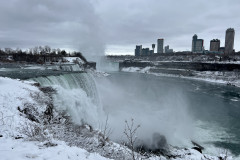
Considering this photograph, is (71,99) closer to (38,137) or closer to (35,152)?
(38,137)

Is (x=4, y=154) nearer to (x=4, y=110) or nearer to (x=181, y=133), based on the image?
(x=4, y=110)

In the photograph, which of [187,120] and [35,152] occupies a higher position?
[35,152]

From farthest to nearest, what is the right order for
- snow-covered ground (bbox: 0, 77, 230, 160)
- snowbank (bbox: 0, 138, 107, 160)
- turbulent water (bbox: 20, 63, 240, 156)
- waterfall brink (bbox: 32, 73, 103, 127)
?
1. turbulent water (bbox: 20, 63, 240, 156)
2. waterfall brink (bbox: 32, 73, 103, 127)
3. snow-covered ground (bbox: 0, 77, 230, 160)
4. snowbank (bbox: 0, 138, 107, 160)

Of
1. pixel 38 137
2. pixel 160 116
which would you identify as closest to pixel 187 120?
pixel 160 116

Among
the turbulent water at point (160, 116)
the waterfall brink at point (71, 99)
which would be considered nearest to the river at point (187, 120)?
the turbulent water at point (160, 116)

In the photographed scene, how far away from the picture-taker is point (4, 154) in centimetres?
379

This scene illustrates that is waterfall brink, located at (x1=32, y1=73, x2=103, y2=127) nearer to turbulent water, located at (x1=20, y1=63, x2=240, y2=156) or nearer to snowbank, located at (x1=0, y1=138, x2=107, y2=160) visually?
turbulent water, located at (x1=20, y1=63, x2=240, y2=156)

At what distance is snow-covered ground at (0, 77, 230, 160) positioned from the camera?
4.24 m

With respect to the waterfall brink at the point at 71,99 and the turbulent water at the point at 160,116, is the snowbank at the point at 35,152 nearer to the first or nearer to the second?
the waterfall brink at the point at 71,99

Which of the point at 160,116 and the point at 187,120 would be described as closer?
the point at 187,120

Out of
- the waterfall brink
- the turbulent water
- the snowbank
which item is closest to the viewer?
the snowbank

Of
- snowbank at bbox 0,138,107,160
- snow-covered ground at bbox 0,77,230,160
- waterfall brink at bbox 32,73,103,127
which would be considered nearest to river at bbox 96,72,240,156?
waterfall brink at bbox 32,73,103,127

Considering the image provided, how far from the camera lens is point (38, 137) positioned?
520cm

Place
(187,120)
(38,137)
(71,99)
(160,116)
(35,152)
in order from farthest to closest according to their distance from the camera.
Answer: (160,116) < (187,120) < (71,99) < (38,137) < (35,152)
